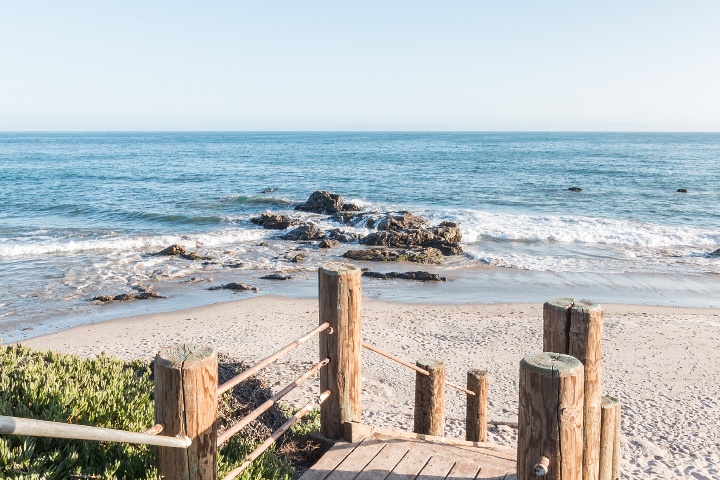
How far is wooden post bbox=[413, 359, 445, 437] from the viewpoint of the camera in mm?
5930

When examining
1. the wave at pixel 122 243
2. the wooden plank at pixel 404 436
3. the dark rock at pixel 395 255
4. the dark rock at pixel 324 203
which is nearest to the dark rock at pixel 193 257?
the wave at pixel 122 243

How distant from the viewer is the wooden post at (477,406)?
6199 millimetres

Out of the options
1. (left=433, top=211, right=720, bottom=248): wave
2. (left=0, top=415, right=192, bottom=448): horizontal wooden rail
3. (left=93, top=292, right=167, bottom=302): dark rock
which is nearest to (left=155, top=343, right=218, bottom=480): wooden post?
(left=0, top=415, right=192, bottom=448): horizontal wooden rail

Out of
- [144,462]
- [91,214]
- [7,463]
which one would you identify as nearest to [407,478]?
[144,462]

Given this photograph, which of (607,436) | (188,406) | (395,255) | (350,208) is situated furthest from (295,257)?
(188,406)

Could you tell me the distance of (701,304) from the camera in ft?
49.8

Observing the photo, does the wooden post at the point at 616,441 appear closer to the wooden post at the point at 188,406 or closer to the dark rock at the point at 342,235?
the wooden post at the point at 188,406

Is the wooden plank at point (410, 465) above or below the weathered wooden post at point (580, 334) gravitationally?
below

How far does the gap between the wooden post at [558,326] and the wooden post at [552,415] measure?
1.24m

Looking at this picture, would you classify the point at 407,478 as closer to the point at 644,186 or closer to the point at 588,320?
the point at 588,320

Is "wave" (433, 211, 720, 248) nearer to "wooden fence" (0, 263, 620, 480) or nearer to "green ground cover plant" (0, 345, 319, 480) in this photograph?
"green ground cover plant" (0, 345, 319, 480)

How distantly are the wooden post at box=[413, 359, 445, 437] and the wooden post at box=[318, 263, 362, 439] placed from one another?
121 cm

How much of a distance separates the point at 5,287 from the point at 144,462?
15.4 metres

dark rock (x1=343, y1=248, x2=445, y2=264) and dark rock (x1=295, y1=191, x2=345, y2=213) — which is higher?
dark rock (x1=295, y1=191, x2=345, y2=213)
